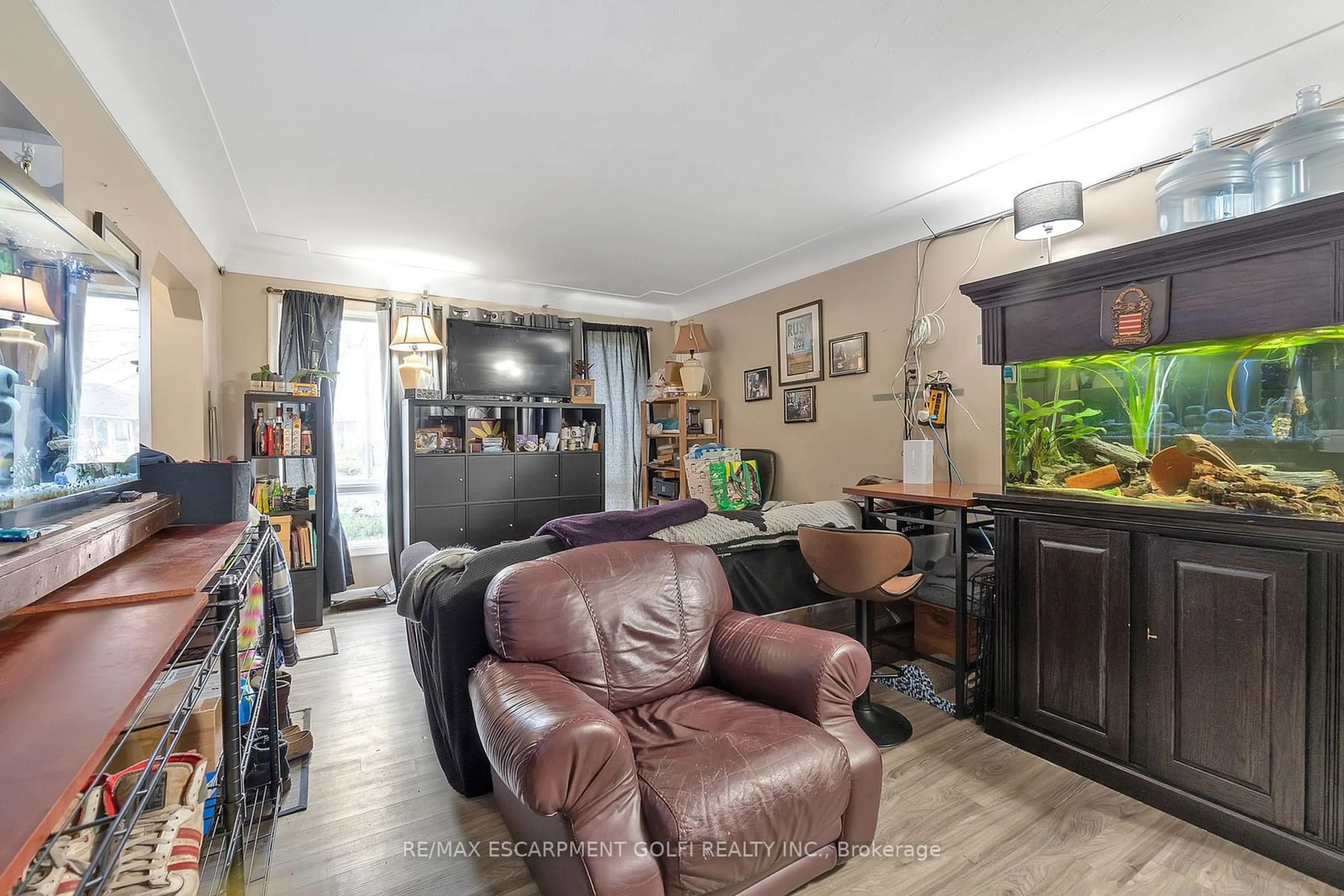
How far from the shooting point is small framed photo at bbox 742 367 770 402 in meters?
5.00

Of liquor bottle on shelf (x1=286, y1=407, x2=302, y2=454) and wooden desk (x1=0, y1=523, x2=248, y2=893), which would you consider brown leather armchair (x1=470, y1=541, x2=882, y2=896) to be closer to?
wooden desk (x1=0, y1=523, x2=248, y2=893)

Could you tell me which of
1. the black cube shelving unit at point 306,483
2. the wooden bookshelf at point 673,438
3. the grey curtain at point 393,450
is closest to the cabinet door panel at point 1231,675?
the wooden bookshelf at point 673,438

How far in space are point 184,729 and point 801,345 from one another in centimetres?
422

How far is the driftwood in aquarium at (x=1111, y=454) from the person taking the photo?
2027 mm

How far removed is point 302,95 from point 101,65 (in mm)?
585

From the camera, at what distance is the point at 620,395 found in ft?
19.0

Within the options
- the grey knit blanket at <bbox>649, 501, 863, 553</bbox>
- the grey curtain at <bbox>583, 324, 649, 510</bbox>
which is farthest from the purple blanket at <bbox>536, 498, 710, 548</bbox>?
the grey curtain at <bbox>583, 324, 649, 510</bbox>

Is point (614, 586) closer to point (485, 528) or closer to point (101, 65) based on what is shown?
point (101, 65)

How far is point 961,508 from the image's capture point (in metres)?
2.49

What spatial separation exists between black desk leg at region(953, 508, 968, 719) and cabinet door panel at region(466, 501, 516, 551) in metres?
3.39

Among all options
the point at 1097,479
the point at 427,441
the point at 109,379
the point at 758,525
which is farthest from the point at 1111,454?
the point at 427,441

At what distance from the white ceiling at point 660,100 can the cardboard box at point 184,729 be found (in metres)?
1.97

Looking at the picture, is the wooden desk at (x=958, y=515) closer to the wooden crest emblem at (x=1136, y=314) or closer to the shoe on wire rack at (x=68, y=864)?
the wooden crest emblem at (x=1136, y=314)

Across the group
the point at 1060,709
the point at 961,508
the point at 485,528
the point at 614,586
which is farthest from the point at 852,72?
the point at 485,528
